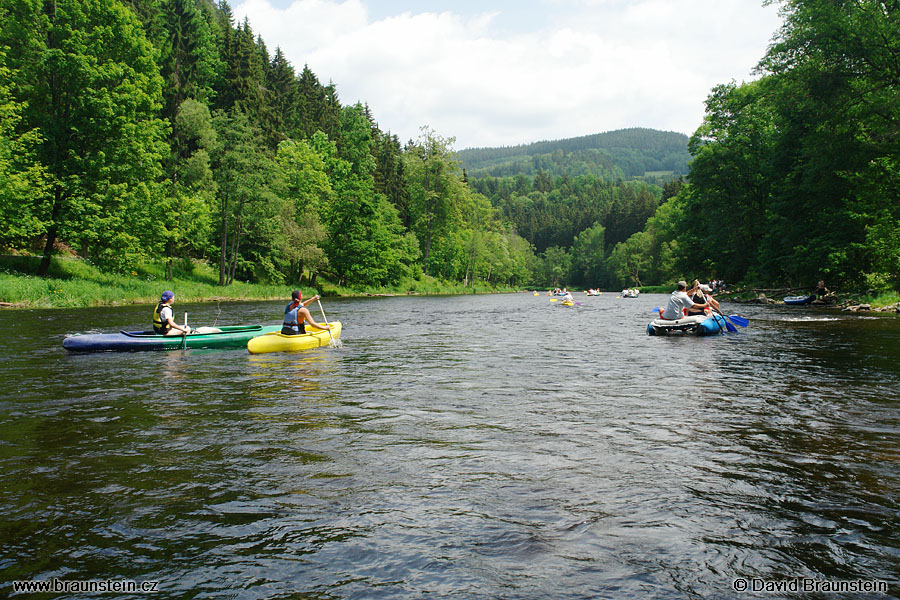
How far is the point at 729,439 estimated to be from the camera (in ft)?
23.8

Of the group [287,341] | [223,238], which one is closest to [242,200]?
[223,238]

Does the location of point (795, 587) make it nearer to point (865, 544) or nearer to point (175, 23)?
point (865, 544)

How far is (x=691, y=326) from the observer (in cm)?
1938

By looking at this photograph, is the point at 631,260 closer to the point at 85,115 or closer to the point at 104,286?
the point at 85,115

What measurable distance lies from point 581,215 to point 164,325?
15556cm

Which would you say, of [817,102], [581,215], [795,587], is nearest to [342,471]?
[795,587]

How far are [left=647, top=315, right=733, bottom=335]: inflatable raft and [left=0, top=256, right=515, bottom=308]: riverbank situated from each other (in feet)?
87.9

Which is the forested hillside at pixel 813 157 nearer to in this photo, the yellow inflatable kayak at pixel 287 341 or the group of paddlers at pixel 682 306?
the group of paddlers at pixel 682 306

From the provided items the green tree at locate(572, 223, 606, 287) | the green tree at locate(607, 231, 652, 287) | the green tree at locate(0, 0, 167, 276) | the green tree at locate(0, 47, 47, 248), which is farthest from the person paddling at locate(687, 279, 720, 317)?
the green tree at locate(572, 223, 606, 287)

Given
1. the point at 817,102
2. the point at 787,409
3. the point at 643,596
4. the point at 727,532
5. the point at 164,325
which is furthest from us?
the point at 817,102

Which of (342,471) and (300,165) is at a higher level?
(300,165)

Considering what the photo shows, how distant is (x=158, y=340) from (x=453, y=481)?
12353 mm

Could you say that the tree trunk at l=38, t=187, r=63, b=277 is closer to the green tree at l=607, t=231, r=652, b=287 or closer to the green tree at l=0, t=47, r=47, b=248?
the green tree at l=0, t=47, r=47, b=248

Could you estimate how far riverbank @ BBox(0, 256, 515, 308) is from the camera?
88.2 ft
